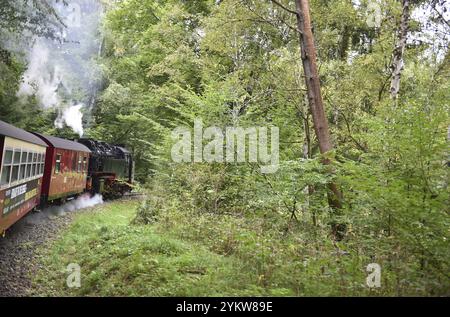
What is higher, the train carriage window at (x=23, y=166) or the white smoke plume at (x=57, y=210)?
the train carriage window at (x=23, y=166)

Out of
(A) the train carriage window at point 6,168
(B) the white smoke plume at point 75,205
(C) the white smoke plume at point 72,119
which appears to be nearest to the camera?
(A) the train carriage window at point 6,168

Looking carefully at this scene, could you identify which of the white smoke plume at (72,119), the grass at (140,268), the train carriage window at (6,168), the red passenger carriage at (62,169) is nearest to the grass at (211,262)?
the grass at (140,268)

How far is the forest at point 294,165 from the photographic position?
5328 mm

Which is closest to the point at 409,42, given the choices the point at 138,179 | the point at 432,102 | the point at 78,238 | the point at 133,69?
the point at 432,102

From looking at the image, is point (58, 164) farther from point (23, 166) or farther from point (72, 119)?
point (72, 119)

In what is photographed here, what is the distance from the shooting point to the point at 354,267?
518cm

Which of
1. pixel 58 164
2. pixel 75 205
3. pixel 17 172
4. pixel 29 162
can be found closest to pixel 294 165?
pixel 17 172

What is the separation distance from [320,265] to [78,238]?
6.71m

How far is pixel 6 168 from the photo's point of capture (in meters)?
8.02

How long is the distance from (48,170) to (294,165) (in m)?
9.40

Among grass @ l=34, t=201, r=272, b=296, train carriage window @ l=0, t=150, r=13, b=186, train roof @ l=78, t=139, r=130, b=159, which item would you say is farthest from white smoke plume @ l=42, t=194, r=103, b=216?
train carriage window @ l=0, t=150, r=13, b=186

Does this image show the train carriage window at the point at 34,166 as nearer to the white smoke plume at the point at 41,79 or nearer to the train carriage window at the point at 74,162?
the train carriage window at the point at 74,162

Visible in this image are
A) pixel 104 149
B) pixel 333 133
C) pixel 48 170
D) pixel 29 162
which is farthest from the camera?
pixel 104 149
